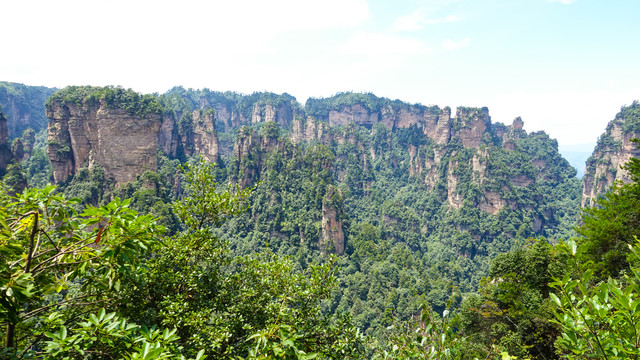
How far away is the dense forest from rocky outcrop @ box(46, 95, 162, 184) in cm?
25

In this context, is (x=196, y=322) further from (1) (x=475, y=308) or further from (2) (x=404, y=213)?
(2) (x=404, y=213)

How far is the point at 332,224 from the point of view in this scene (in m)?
53.5

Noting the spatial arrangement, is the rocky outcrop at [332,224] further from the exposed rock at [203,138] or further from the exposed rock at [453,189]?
the exposed rock at [453,189]

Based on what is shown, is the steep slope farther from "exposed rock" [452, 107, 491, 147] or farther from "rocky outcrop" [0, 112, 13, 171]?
"rocky outcrop" [0, 112, 13, 171]

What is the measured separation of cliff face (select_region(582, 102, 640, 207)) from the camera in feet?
209

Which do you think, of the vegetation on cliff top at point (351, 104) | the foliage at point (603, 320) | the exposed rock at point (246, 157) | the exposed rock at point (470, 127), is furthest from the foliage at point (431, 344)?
the vegetation on cliff top at point (351, 104)

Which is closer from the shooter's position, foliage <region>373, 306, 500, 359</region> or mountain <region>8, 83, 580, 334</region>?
foliage <region>373, 306, 500, 359</region>

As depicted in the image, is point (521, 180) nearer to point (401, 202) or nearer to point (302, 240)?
point (401, 202)

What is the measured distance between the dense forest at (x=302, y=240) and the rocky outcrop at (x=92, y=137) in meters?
0.25

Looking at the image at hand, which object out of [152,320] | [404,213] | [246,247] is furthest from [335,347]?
[404,213]

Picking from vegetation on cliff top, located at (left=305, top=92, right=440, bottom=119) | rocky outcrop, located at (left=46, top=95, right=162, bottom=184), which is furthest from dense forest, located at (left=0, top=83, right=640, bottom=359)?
vegetation on cliff top, located at (left=305, top=92, right=440, bottom=119)

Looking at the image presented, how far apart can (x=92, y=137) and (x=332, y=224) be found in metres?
39.7

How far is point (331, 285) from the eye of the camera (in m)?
6.31

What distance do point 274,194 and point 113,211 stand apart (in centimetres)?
5730
